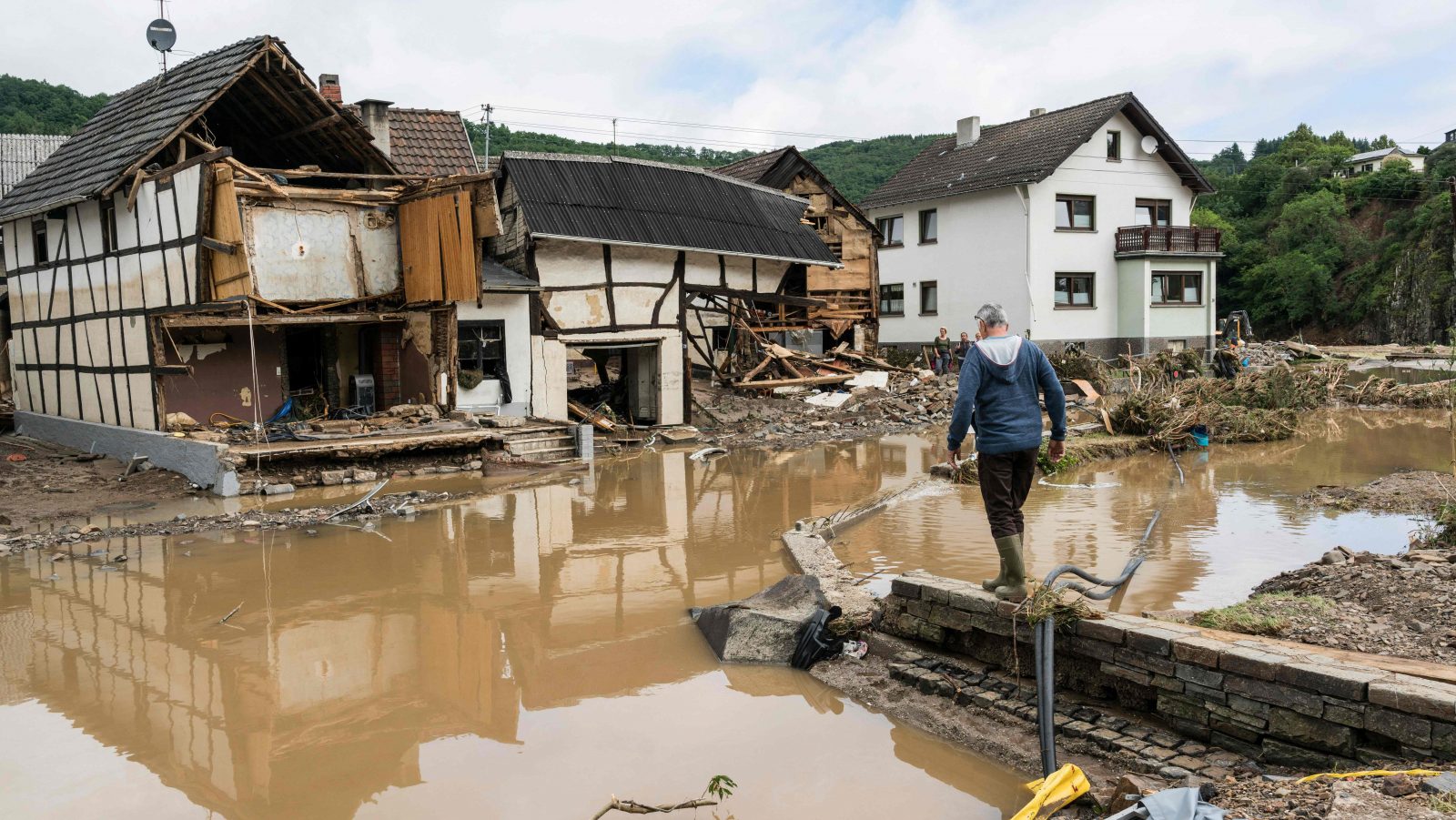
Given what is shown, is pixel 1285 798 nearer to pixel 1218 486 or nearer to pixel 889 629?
pixel 889 629

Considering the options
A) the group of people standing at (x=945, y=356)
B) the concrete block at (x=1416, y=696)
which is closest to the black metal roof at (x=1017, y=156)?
the group of people standing at (x=945, y=356)

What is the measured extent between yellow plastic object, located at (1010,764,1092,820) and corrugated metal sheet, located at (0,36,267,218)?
51.3 ft

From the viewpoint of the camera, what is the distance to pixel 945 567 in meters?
9.34

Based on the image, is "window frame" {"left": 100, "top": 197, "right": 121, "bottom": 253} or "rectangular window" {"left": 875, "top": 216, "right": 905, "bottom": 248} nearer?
"window frame" {"left": 100, "top": 197, "right": 121, "bottom": 253}

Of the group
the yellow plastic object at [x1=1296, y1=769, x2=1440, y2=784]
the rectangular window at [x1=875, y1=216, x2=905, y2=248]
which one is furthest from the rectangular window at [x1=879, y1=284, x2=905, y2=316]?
the yellow plastic object at [x1=1296, y1=769, x2=1440, y2=784]

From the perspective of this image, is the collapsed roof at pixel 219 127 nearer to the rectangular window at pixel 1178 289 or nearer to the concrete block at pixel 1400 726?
the concrete block at pixel 1400 726

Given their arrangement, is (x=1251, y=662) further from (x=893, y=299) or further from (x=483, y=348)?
(x=893, y=299)

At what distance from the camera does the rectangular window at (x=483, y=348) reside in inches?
710

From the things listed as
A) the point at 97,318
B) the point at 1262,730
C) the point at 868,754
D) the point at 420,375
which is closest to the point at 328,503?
the point at 420,375

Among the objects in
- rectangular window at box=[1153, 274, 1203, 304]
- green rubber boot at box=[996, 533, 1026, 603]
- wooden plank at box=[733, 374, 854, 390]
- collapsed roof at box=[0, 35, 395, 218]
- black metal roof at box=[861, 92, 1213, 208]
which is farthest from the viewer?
rectangular window at box=[1153, 274, 1203, 304]

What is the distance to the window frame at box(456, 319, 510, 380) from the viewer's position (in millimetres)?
17875

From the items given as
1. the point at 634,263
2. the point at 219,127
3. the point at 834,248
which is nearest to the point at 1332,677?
the point at 634,263

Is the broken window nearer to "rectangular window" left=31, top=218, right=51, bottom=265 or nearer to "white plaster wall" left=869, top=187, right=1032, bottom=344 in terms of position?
"rectangular window" left=31, top=218, right=51, bottom=265

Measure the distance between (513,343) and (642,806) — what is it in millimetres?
14434
